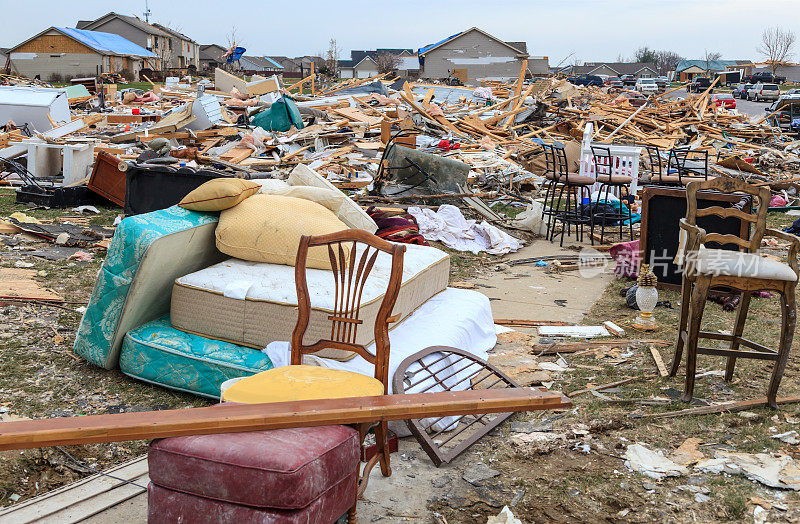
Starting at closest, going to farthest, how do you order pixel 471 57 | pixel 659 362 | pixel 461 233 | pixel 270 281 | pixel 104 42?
pixel 270 281, pixel 659 362, pixel 461 233, pixel 471 57, pixel 104 42

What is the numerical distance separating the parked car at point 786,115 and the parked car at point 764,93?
14616mm

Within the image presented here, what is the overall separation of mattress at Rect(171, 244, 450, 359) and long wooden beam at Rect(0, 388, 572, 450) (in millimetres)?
1267

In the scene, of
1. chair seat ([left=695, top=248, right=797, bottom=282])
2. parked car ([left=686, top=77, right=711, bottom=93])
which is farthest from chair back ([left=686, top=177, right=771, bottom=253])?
parked car ([left=686, top=77, right=711, bottom=93])

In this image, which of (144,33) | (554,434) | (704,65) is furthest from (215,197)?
(704,65)

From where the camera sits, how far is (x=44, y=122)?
1791 cm

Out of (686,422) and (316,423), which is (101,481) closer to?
(316,423)

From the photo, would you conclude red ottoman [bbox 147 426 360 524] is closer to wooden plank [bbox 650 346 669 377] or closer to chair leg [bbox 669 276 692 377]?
chair leg [bbox 669 276 692 377]

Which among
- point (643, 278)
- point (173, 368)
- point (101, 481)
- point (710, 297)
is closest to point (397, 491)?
point (101, 481)

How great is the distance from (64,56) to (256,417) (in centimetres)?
5234

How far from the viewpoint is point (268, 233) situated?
4.48 m

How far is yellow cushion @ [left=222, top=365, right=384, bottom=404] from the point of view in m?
2.82

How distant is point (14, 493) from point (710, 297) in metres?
5.61

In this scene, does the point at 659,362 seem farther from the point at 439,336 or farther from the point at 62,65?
the point at 62,65

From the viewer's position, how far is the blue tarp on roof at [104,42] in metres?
47.8
